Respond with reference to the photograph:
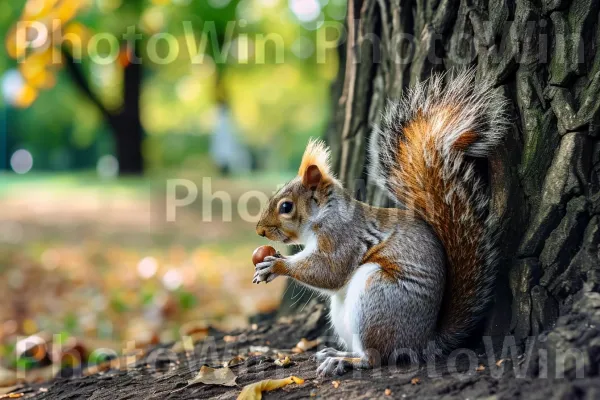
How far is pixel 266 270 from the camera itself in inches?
69.2

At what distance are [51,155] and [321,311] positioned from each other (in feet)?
54.2

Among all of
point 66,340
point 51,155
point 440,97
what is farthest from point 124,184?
point 51,155

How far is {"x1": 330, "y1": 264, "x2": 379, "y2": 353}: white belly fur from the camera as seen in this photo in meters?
1.60

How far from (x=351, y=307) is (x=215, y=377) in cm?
44

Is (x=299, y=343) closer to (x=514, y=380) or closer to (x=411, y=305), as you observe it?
(x=411, y=305)

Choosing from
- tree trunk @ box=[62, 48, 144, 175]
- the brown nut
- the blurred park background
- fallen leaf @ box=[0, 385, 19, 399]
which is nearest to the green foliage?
the blurred park background

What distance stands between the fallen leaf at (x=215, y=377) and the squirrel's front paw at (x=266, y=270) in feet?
0.88

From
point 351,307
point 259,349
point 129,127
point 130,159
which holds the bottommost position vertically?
point 259,349

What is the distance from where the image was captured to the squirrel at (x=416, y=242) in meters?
1.60

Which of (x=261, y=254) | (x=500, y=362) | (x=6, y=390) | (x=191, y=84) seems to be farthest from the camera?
(x=191, y=84)

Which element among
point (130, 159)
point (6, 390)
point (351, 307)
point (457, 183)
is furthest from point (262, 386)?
point (130, 159)

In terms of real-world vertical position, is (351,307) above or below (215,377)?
above

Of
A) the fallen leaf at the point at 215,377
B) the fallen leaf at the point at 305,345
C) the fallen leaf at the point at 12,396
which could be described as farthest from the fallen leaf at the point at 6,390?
the fallen leaf at the point at 305,345

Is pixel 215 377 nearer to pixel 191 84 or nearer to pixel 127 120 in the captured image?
pixel 127 120
